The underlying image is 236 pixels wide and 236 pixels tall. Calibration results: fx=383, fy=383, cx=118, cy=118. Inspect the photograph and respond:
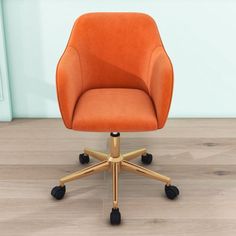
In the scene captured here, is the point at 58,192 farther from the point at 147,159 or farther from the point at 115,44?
the point at 115,44

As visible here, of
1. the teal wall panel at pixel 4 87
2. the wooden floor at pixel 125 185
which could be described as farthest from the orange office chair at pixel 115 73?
the teal wall panel at pixel 4 87

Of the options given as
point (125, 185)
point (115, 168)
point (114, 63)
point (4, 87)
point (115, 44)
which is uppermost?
point (115, 44)

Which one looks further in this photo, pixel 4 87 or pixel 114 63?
pixel 4 87

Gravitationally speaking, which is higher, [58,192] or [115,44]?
[115,44]

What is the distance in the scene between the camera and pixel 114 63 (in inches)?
86.4

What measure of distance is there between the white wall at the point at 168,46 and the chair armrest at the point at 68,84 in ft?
2.94

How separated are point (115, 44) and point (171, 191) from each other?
0.87 meters

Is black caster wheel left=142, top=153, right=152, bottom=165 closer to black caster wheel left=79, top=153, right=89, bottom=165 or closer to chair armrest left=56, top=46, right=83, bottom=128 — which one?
black caster wheel left=79, top=153, right=89, bottom=165

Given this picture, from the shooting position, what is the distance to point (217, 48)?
2.95 m

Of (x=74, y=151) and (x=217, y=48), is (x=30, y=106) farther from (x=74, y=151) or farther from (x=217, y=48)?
(x=217, y=48)

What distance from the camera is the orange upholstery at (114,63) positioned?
1946 mm

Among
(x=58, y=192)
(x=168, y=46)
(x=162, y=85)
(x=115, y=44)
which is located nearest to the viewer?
(x=162, y=85)

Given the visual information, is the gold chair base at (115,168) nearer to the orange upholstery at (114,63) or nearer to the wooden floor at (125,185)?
the wooden floor at (125,185)

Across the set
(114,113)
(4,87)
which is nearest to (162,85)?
(114,113)
